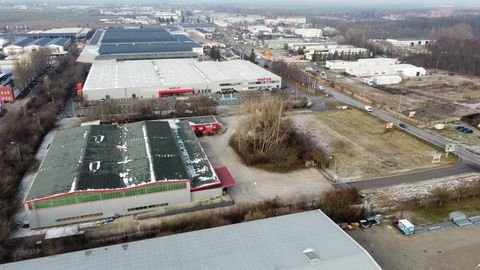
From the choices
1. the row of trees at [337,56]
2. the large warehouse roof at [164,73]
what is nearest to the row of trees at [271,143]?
the large warehouse roof at [164,73]

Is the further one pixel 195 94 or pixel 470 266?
pixel 195 94

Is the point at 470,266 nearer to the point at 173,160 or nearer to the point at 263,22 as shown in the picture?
the point at 173,160

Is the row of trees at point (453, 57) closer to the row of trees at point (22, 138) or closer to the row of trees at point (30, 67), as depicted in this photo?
the row of trees at point (22, 138)

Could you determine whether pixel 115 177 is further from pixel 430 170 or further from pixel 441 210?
pixel 430 170

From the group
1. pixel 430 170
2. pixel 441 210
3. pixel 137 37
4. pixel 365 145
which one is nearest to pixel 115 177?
pixel 441 210

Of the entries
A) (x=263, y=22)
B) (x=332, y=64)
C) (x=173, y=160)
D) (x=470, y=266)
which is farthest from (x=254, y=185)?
(x=263, y=22)

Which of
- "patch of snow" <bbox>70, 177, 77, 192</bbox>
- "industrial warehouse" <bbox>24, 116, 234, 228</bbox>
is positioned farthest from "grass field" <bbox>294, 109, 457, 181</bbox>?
"patch of snow" <bbox>70, 177, 77, 192</bbox>

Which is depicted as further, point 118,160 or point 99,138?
point 99,138
